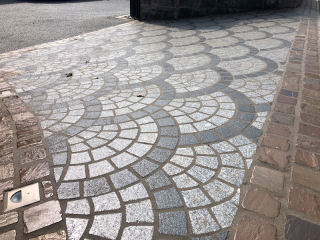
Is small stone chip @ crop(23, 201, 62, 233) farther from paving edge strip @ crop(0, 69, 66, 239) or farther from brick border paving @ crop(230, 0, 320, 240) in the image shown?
brick border paving @ crop(230, 0, 320, 240)

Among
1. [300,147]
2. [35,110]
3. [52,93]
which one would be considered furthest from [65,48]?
[300,147]

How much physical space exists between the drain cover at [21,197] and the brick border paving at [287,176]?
1504mm

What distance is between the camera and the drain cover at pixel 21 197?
5.61ft

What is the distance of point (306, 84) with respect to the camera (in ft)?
11.8

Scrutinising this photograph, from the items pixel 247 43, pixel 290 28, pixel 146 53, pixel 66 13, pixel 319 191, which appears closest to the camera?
pixel 319 191

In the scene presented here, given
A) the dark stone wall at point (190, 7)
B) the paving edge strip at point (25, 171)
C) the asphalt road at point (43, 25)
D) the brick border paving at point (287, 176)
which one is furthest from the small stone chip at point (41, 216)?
the dark stone wall at point (190, 7)

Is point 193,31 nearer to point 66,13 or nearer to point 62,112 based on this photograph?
point 62,112

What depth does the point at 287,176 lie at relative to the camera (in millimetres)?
1970

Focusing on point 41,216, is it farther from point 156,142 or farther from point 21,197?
point 156,142

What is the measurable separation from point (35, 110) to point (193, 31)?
19.3 ft

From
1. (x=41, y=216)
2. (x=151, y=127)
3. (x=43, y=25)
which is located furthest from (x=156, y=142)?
(x=43, y=25)

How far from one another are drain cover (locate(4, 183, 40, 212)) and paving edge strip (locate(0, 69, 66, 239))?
0.03 metres

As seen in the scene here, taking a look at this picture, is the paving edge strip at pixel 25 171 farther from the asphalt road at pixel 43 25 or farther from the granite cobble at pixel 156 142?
the asphalt road at pixel 43 25

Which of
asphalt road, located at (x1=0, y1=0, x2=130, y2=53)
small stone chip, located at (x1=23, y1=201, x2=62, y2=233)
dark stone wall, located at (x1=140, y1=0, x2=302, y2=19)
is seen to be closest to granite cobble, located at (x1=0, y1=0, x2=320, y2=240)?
small stone chip, located at (x1=23, y1=201, x2=62, y2=233)
